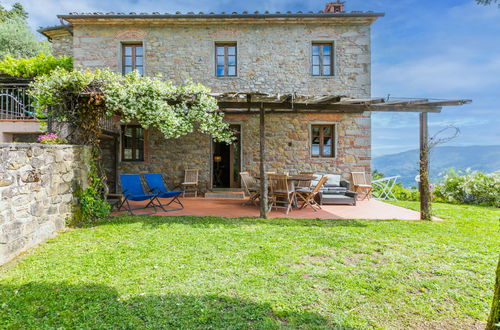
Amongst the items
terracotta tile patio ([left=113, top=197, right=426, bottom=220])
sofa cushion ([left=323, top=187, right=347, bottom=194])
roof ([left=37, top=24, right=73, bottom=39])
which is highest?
roof ([left=37, top=24, right=73, bottom=39])

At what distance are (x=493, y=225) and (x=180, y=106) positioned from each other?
268 inches

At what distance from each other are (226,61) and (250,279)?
25.9ft

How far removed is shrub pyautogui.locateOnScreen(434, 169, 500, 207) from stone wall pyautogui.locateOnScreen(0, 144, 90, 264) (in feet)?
34.2

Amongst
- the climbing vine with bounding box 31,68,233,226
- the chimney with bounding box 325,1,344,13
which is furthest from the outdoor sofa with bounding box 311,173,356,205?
the chimney with bounding box 325,1,344,13

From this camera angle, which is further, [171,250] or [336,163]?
[336,163]

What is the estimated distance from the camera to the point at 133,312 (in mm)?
1946

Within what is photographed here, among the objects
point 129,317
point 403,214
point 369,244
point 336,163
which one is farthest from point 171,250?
point 336,163

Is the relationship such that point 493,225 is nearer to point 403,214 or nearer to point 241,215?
point 403,214

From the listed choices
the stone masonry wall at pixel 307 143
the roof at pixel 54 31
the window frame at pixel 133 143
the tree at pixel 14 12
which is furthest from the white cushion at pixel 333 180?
the tree at pixel 14 12

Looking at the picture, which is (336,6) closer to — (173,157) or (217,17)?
(217,17)

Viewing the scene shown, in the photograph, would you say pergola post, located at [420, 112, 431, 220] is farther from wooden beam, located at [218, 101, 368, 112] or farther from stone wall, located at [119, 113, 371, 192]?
stone wall, located at [119, 113, 371, 192]

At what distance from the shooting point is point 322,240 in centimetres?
374

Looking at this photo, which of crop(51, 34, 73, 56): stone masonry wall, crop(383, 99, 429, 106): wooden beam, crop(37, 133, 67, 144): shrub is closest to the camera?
crop(37, 133, 67, 144): shrub

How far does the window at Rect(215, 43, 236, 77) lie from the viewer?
28.6 feet
